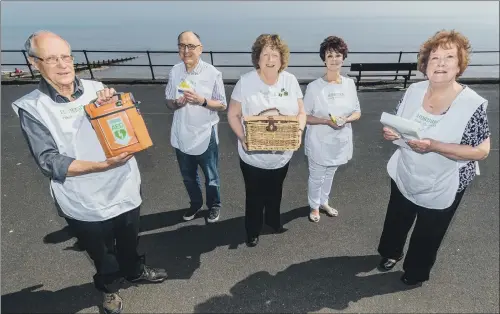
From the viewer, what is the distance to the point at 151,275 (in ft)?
9.96

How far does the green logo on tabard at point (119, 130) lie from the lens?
1.93m

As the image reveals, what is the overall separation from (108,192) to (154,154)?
3488mm

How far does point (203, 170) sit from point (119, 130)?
1.80m

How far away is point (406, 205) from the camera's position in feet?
9.13

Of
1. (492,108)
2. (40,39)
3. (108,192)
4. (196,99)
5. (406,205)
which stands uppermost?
(40,39)

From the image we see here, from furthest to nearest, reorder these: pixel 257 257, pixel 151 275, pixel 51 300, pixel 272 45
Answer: pixel 257 257, pixel 151 275, pixel 51 300, pixel 272 45

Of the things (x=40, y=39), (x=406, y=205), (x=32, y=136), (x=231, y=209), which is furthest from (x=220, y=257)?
(x=40, y=39)

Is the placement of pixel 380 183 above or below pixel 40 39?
below

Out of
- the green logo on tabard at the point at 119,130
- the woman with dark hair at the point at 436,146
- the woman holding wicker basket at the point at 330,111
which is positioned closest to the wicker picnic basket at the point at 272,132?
the woman holding wicker basket at the point at 330,111

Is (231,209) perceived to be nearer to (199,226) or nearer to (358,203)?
(199,226)

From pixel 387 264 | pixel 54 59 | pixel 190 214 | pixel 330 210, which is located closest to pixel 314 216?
pixel 330 210

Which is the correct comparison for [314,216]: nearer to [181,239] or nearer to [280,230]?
[280,230]

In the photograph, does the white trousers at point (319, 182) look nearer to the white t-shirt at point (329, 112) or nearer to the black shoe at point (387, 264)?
the white t-shirt at point (329, 112)

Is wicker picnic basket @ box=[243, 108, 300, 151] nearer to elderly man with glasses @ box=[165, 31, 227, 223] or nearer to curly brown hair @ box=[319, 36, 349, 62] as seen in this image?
elderly man with glasses @ box=[165, 31, 227, 223]
